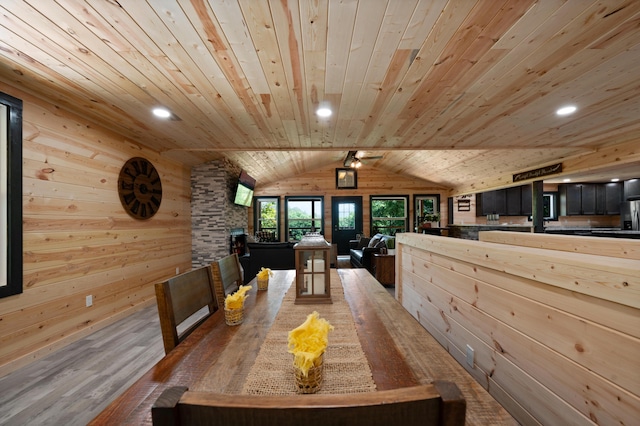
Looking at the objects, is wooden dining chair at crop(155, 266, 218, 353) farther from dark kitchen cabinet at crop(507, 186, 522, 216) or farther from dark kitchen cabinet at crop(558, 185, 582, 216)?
dark kitchen cabinet at crop(558, 185, 582, 216)

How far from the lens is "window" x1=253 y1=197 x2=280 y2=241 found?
8172 millimetres

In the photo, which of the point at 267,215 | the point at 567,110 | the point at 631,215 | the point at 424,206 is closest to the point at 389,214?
the point at 424,206

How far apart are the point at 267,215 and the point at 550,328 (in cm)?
765

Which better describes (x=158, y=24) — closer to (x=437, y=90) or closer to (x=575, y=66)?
(x=437, y=90)

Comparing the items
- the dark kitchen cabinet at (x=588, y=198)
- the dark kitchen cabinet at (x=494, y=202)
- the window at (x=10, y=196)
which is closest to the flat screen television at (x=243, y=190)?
the window at (x=10, y=196)

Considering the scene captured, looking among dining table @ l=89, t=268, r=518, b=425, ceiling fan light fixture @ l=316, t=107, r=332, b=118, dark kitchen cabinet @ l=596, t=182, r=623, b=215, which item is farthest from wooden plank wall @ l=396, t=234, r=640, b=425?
dark kitchen cabinet @ l=596, t=182, r=623, b=215

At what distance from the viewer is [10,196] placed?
2117mm

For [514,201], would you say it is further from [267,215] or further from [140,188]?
[140,188]

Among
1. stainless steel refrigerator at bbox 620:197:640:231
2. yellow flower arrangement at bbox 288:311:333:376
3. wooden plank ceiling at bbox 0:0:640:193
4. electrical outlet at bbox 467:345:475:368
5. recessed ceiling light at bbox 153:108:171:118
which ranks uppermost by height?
wooden plank ceiling at bbox 0:0:640:193

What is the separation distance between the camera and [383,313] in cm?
129

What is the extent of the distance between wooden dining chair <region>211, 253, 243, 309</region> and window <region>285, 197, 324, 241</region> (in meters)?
6.21

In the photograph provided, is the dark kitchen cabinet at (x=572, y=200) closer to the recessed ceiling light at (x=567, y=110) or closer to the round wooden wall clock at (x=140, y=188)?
the recessed ceiling light at (x=567, y=110)

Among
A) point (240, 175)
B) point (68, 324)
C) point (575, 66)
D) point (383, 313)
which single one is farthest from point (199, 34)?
point (240, 175)

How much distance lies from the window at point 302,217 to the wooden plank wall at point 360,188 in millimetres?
172
